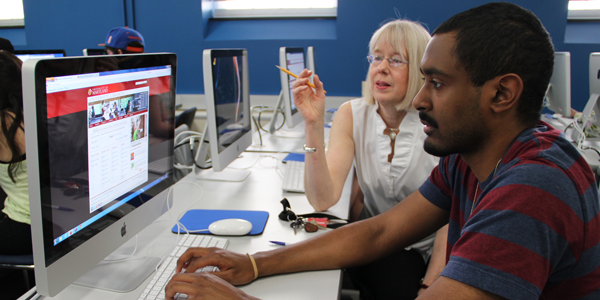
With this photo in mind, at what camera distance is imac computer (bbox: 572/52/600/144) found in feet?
8.08

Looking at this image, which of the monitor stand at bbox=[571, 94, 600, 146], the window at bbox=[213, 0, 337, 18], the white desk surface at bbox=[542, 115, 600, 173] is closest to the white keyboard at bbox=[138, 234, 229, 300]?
the white desk surface at bbox=[542, 115, 600, 173]

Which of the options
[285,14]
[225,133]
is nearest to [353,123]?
[225,133]

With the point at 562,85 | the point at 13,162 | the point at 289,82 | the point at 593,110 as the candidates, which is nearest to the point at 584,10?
the point at 562,85

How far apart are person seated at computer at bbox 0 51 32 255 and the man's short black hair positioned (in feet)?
4.62

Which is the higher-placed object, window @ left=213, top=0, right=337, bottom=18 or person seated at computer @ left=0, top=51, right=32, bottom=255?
window @ left=213, top=0, right=337, bottom=18

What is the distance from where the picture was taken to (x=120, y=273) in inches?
35.5

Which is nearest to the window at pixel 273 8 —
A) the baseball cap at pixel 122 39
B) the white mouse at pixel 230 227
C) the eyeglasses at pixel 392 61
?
the baseball cap at pixel 122 39

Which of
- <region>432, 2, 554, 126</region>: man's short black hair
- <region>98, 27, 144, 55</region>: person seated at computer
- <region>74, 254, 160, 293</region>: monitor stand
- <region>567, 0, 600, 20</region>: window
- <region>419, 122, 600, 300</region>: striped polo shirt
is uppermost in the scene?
<region>567, 0, 600, 20</region>: window

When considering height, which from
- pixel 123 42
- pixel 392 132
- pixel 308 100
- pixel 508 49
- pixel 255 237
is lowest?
pixel 255 237

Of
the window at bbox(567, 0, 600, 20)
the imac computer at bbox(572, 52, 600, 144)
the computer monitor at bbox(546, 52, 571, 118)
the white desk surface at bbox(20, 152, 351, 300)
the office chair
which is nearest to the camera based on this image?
the white desk surface at bbox(20, 152, 351, 300)

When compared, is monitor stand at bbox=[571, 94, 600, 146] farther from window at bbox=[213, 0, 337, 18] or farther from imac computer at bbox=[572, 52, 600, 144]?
window at bbox=[213, 0, 337, 18]

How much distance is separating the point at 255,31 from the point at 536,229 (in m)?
3.93

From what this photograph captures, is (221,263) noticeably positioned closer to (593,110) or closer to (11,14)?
(593,110)

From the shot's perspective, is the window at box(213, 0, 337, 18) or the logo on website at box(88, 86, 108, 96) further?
the window at box(213, 0, 337, 18)
